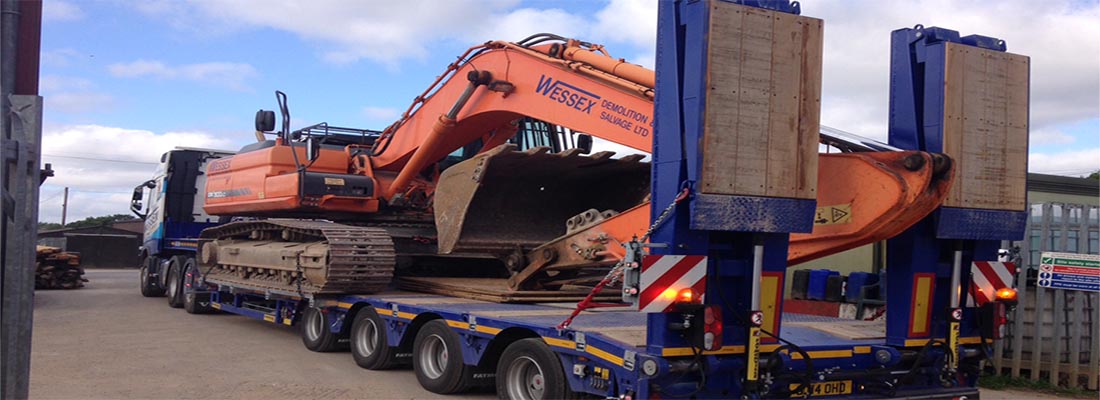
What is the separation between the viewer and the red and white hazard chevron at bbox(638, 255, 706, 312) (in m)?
5.56

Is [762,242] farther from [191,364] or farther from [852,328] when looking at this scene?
[191,364]

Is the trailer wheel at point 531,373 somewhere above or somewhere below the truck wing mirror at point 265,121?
below

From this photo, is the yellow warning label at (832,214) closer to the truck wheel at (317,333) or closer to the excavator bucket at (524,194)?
the excavator bucket at (524,194)

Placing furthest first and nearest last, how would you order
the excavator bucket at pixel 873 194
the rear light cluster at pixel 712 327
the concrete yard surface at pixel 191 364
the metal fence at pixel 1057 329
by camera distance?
the metal fence at pixel 1057 329
the concrete yard surface at pixel 191 364
the excavator bucket at pixel 873 194
the rear light cluster at pixel 712 327

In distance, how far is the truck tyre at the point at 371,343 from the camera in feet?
31.8

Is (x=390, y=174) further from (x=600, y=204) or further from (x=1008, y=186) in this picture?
(x=1008, y=186)

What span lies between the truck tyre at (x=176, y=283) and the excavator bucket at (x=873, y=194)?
1371 cm

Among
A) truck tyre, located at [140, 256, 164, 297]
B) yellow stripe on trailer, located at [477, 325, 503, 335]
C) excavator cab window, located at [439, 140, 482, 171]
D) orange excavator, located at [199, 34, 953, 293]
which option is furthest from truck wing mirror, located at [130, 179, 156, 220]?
yellow stripe on trailer, located at [477, 325, 503, 335]

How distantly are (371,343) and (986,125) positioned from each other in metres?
6.43

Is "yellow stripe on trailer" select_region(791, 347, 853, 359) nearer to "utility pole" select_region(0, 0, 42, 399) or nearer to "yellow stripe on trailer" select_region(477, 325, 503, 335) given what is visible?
"yellow stripe on trailer" select_region(477, 325, 503, 335)

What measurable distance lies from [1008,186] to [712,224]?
8.33 ft

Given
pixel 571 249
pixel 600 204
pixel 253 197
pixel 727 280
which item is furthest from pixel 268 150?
pixel 727 280

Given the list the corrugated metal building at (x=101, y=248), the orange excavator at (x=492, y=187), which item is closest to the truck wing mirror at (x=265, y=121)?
the orange excavator at (x=492, y=187)

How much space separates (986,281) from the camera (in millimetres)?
6902
